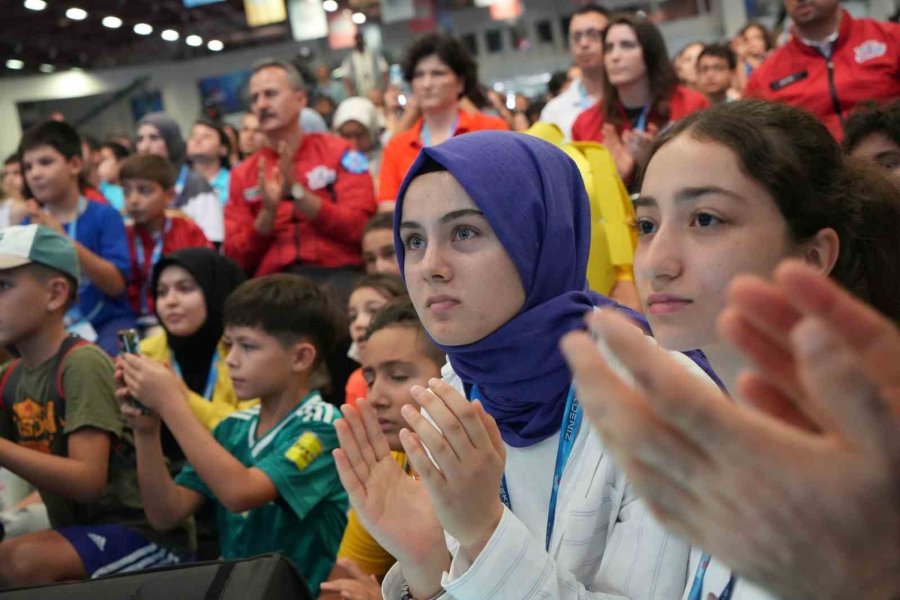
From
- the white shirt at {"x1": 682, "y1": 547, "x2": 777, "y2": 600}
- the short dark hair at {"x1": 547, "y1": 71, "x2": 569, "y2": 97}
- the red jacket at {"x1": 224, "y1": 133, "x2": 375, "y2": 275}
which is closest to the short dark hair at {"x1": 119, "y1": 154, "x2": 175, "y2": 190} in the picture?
the red jacket at {"x1": 224, "y1": 133, "x2": 375, "y2": 275}

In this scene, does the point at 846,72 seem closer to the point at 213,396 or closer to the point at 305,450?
the point at 305,450

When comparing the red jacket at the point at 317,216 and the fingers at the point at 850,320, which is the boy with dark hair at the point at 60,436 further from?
the fingers at the point at 850,320

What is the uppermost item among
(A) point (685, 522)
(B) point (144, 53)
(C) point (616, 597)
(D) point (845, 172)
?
(B) point (144, 53)

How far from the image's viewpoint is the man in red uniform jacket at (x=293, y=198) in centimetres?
436

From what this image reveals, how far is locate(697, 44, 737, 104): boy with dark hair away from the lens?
625 cm

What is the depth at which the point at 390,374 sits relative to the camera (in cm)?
258

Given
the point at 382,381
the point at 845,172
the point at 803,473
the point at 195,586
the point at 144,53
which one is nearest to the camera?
the point at 803,473

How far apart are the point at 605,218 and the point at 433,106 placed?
1492mm

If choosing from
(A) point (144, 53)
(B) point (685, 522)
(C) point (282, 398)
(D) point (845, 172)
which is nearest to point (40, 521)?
(C) point (282, 398)

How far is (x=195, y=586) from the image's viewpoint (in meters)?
2.01

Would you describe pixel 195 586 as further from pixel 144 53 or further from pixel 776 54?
pixel 144 53

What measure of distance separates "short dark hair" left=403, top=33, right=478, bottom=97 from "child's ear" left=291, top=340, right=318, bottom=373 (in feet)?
6.22

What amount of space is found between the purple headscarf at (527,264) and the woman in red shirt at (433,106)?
2.48m

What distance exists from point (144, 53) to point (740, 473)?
19.7m
